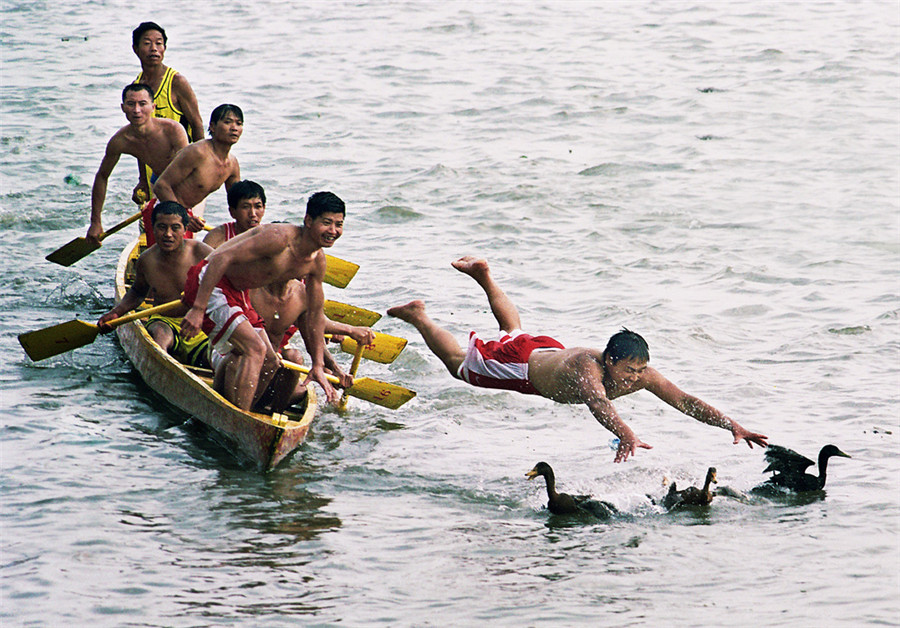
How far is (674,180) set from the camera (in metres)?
16.5

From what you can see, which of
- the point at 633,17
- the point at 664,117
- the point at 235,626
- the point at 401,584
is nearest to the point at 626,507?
the point at 401,584

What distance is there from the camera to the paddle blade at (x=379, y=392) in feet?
30.2

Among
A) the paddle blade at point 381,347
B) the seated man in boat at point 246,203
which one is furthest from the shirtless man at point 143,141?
the paddle blade at point 381,347

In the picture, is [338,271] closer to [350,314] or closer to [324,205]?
[350,314]

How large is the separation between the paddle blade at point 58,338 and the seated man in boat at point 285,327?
1401mm

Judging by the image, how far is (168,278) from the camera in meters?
9.37

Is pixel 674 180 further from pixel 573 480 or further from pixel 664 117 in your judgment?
pixel 573 480

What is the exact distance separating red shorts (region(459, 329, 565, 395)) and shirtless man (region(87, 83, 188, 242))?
3901 millimetres

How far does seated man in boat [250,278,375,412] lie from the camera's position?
28.5 ft

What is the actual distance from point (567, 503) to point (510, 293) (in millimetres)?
5419

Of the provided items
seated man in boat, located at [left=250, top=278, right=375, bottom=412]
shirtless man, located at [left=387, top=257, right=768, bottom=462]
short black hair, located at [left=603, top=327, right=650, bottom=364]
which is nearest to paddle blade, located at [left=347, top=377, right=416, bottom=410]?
seated man in boat, located at [left=250, top=278, right=375, bottom=412]

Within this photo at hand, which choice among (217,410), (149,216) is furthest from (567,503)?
(149,216)

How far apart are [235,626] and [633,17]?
72.7 ft

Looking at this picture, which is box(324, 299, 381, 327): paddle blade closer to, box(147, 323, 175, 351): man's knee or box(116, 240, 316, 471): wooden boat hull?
box(116, 240, 316, 471): wooden boat hull
